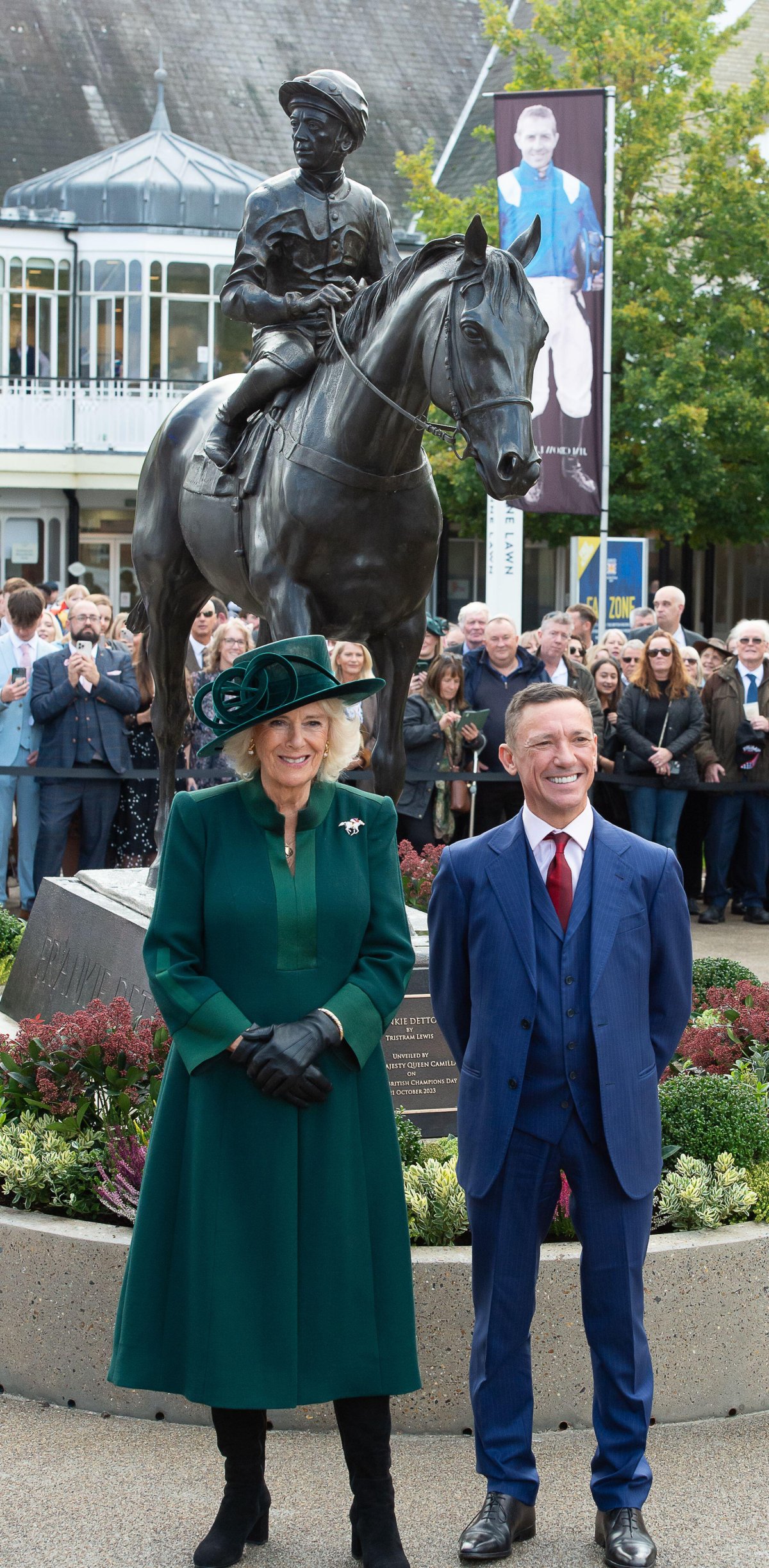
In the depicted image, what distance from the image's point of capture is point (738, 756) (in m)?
12.7

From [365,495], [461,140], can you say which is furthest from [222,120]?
[365,495]

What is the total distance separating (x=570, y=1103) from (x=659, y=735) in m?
8.71

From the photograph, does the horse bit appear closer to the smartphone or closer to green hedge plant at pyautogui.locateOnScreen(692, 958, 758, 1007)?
green hedge plant at pyautogui.locateOnScreen(692, 958, 758, 1007)

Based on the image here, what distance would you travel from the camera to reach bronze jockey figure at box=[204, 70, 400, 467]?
603 centimetres

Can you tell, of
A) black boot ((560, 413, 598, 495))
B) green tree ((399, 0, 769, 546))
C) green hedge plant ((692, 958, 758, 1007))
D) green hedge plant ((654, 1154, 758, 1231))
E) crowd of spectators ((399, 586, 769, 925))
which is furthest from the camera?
green tree ((399, 0, 769, 546))

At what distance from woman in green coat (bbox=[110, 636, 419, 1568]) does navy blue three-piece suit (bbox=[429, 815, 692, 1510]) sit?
0.24 metres

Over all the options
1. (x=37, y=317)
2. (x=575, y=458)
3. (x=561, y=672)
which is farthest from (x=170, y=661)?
(x=37, y=317)

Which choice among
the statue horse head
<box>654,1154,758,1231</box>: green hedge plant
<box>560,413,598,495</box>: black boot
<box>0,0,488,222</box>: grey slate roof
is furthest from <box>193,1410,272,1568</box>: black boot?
<box>0,0,488,222</box>: grey slate roof

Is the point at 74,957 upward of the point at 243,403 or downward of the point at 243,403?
downward

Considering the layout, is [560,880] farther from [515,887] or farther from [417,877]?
[417,877]

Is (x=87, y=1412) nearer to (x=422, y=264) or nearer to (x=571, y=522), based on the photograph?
(x=422, y=264)

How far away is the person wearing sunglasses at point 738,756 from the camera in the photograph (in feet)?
41.5

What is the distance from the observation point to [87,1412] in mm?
4707

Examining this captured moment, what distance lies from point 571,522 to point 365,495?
73.6 feet
